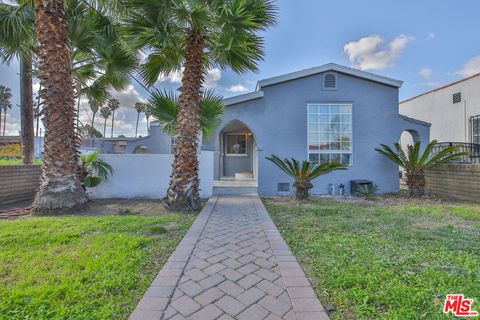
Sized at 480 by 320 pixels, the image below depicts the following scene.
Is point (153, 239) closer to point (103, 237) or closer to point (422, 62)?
point (103, 237)

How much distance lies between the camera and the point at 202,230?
500 centimetres

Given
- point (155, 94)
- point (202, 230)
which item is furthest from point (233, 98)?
point (202, 230)

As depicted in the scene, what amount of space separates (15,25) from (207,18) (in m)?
5.53

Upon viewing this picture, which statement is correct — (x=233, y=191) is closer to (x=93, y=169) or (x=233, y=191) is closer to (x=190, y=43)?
(x=93, y=169)

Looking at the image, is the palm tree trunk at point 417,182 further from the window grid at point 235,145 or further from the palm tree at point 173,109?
the window grid at point 235,145

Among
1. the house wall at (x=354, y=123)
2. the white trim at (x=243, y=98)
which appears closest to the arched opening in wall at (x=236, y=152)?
the house wall at (x=354, y=123)

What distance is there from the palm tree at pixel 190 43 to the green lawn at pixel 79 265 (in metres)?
2.01

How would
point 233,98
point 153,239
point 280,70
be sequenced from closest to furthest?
point 153,239
point 233,98
point 280,70

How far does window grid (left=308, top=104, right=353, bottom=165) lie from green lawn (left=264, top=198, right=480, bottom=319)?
484cm

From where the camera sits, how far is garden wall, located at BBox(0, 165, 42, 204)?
7.80 m

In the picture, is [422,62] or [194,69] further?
[422,62]

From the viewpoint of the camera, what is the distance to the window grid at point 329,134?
1120 centimetres

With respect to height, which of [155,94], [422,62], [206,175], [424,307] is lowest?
[424,307]

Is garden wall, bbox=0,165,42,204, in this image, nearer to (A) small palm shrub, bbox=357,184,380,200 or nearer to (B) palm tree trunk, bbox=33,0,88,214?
(B) palm tree trunk, bbox=33,0,88,214
